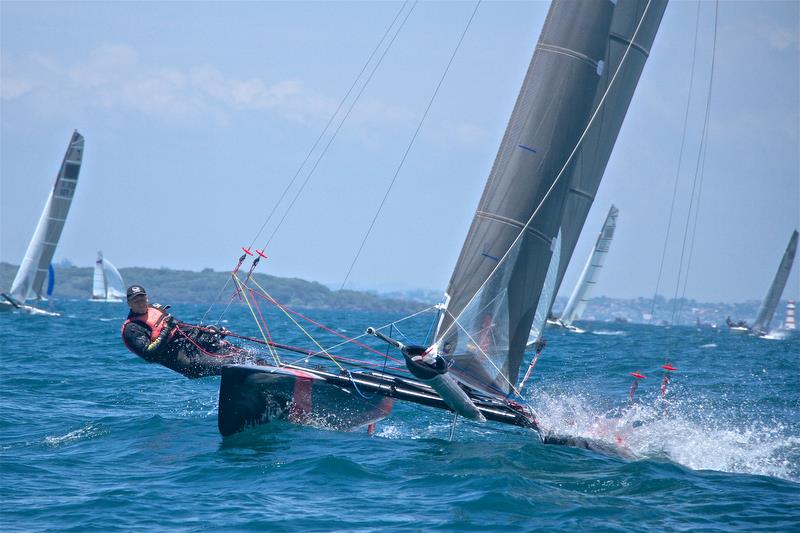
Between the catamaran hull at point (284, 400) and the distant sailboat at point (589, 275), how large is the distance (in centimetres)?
3219

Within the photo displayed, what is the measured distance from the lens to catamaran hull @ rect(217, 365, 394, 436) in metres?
8.70

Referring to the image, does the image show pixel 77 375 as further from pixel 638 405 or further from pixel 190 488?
pixel 638 405

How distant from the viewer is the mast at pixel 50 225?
32875mm

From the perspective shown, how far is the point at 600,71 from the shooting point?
9.79m

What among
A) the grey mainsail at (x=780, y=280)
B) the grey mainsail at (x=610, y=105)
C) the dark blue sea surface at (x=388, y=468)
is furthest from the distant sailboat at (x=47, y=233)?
the grey mainsail at (x=780, y=280)

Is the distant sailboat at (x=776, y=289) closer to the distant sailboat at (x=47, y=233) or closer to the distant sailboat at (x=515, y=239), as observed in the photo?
the distant sailboat at (x=47, y=233)

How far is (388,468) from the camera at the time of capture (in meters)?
7.93

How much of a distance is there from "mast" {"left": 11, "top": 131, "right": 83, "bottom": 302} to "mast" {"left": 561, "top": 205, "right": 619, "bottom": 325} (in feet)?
73.9

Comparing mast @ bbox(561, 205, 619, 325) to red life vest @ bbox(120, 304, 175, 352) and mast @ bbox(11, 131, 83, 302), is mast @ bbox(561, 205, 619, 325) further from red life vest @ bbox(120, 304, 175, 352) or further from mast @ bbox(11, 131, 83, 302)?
red life vest @ bbox(120, 304, 175, 352)

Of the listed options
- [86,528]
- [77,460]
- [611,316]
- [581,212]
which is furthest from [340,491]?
[611,316]

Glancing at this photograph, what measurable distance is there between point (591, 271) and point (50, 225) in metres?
24.4

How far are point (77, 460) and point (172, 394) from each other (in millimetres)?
4145

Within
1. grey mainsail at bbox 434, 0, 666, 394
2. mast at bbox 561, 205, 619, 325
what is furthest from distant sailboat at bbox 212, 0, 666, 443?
mast at bbox 561, 205, 619, 325


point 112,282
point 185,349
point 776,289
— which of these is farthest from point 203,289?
point 185,349
